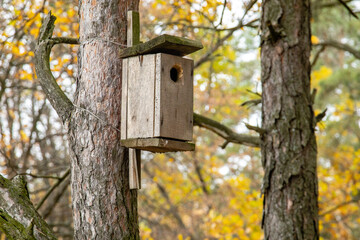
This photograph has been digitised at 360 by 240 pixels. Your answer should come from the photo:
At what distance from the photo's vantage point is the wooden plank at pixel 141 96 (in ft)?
7.90

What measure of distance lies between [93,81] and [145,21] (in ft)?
12.6

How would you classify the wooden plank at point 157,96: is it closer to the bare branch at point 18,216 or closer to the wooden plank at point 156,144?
the wooden plank at point 156,144

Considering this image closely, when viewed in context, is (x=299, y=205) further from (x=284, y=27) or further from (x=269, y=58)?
(x=284, y=27)

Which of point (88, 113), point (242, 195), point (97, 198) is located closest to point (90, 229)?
point (97, 198)

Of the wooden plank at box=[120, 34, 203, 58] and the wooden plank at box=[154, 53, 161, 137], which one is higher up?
the wooden plank at box=[120, 34, 203, 58]

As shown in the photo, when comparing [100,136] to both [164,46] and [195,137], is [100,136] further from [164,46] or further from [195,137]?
[195,137]

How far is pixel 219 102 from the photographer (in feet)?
26.7

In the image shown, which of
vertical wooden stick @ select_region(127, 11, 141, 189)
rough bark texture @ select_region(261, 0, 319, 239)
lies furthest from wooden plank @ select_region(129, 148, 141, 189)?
rough bark texture @ select_region(261, 0, 319, 239)

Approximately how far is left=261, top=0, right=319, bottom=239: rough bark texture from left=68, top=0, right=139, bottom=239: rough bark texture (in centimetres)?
137

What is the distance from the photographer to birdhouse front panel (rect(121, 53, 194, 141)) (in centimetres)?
239

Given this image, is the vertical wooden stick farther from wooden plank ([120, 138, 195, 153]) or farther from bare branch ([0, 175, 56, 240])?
bare branch ([0, 175, 56, 240])

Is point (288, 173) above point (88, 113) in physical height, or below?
below

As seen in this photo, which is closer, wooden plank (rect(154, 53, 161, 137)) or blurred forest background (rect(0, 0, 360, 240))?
wooden plank (rect(154, 53, 161, 137))

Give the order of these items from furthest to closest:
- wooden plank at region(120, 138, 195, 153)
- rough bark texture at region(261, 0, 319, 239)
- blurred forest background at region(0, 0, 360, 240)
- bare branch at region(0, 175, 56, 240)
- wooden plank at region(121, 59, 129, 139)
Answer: blurred forest background at region(0, 0, 360, 240) < rough bark texture at region(261, 0, 319, 239) < wooden plank at region(121, 59, 129, 139) < wooden plank at region(120, 138, 195, 153) < bare branch at region(0, 175, 56, 240)
